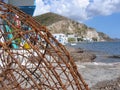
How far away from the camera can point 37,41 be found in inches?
237

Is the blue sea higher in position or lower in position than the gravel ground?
lower

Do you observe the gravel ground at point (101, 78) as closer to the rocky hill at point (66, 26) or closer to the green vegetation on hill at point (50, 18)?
the rocky hill at point (66, 26)

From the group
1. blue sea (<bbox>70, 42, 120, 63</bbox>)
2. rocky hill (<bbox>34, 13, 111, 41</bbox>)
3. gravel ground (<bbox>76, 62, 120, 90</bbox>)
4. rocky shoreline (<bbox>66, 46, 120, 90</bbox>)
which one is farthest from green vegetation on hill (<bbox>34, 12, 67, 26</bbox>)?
gravel ground (<bbox>76, 62, 120, 90</bbox>)

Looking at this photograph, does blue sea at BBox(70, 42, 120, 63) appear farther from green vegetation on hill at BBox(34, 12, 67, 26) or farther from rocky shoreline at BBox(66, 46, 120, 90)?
green vegetation on hill at BBox(34, 12, 67, 26)

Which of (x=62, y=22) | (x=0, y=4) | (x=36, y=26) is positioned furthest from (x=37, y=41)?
(x=62, y=22)

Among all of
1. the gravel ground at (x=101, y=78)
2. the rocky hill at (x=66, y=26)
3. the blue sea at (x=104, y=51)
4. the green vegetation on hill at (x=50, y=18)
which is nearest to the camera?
the gravel ground at (x=101, y=78)

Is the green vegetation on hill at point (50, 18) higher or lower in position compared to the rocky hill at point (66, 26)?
higher

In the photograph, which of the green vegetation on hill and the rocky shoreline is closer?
the rocky shoreline

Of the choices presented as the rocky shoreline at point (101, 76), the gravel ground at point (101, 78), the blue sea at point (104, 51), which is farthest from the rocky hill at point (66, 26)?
the gravel ground at point (101, 78)

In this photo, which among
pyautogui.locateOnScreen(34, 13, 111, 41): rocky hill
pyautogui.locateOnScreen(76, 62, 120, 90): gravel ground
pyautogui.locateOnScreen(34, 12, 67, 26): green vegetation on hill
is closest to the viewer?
pyautogui.locateOnScreen(76, 62, 120, 90): gravel ground

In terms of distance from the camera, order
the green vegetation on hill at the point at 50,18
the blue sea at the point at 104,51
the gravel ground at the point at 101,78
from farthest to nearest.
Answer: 1. the green vegetation on hill at the point at 50,18
2. the blue sea at the point at 104,51
3. the gravel ground at the point at 101,78

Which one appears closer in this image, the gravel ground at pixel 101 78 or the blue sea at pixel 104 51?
the gravel ground at pixel 101 78

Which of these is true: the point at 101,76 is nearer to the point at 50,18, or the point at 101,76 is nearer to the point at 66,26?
the point at 66,26

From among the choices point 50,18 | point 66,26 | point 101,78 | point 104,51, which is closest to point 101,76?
point 101,78
